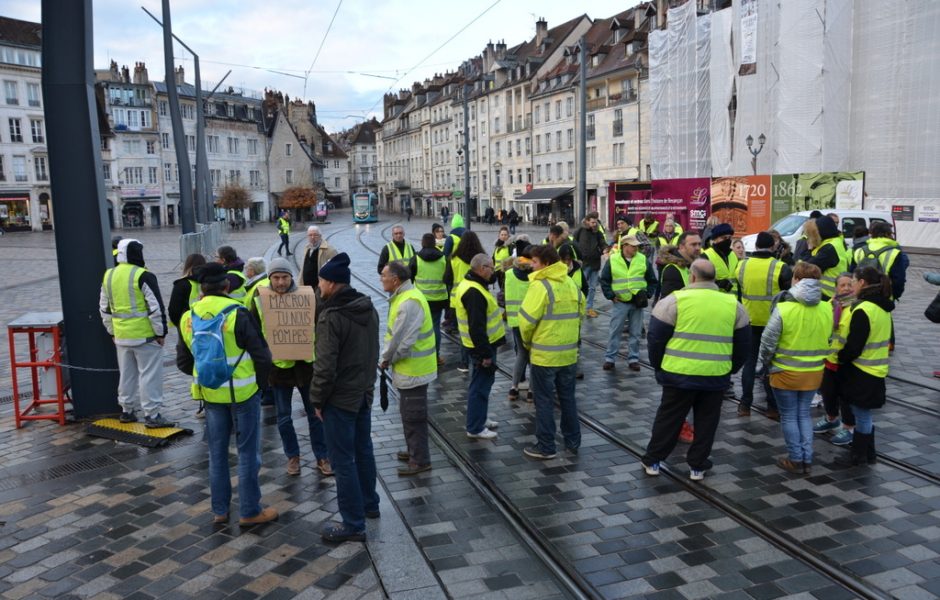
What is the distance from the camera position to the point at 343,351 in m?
5.38

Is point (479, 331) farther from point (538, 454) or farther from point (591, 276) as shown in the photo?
point (591, 276)

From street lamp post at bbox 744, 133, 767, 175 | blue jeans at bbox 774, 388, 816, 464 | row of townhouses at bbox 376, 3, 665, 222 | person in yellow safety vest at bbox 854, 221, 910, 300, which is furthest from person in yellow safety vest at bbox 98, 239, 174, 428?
street lamp post at bbox 744, 133, 767, 175

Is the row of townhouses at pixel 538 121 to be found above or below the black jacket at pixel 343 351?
above

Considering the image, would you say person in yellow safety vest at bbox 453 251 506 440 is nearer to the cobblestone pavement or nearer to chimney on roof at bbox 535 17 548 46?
the cobblestone pavement

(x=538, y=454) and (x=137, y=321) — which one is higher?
(x=137, y=321)

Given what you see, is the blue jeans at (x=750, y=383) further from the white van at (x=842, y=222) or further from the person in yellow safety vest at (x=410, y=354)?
the white van at (x=842, y=222)

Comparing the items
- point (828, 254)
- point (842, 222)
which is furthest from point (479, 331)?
point (842, 222)

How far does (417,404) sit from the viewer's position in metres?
6.59

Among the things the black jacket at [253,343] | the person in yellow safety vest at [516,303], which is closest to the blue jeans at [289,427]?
the black jacket at [253,343]

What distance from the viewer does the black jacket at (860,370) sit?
660 cm

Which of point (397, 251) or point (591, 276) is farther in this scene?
point (591, 276)

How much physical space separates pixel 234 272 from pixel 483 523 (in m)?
3.98

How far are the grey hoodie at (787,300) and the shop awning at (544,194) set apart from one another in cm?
5419

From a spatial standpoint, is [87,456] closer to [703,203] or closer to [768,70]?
[703,203]
